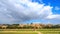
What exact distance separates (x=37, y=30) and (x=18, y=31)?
43.2 inches

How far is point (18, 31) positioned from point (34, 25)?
1079 millimetres

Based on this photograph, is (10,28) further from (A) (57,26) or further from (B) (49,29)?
(A) (57,26)

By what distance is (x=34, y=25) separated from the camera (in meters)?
5.98

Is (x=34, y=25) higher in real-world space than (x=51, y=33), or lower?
higher

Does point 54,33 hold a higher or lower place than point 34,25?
lower

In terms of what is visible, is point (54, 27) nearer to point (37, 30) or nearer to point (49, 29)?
point (49, 29)

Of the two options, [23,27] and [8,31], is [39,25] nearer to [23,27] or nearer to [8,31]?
[23,27]

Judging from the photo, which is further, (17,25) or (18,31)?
(18,31)

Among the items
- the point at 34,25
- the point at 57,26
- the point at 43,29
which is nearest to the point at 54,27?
the point at 57,26

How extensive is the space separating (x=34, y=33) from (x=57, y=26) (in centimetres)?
135

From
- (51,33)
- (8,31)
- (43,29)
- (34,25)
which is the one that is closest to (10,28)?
(8,31)

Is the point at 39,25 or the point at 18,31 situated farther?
the point at 18,31

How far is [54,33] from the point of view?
614 centimetres

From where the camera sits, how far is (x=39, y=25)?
5.97 metres
